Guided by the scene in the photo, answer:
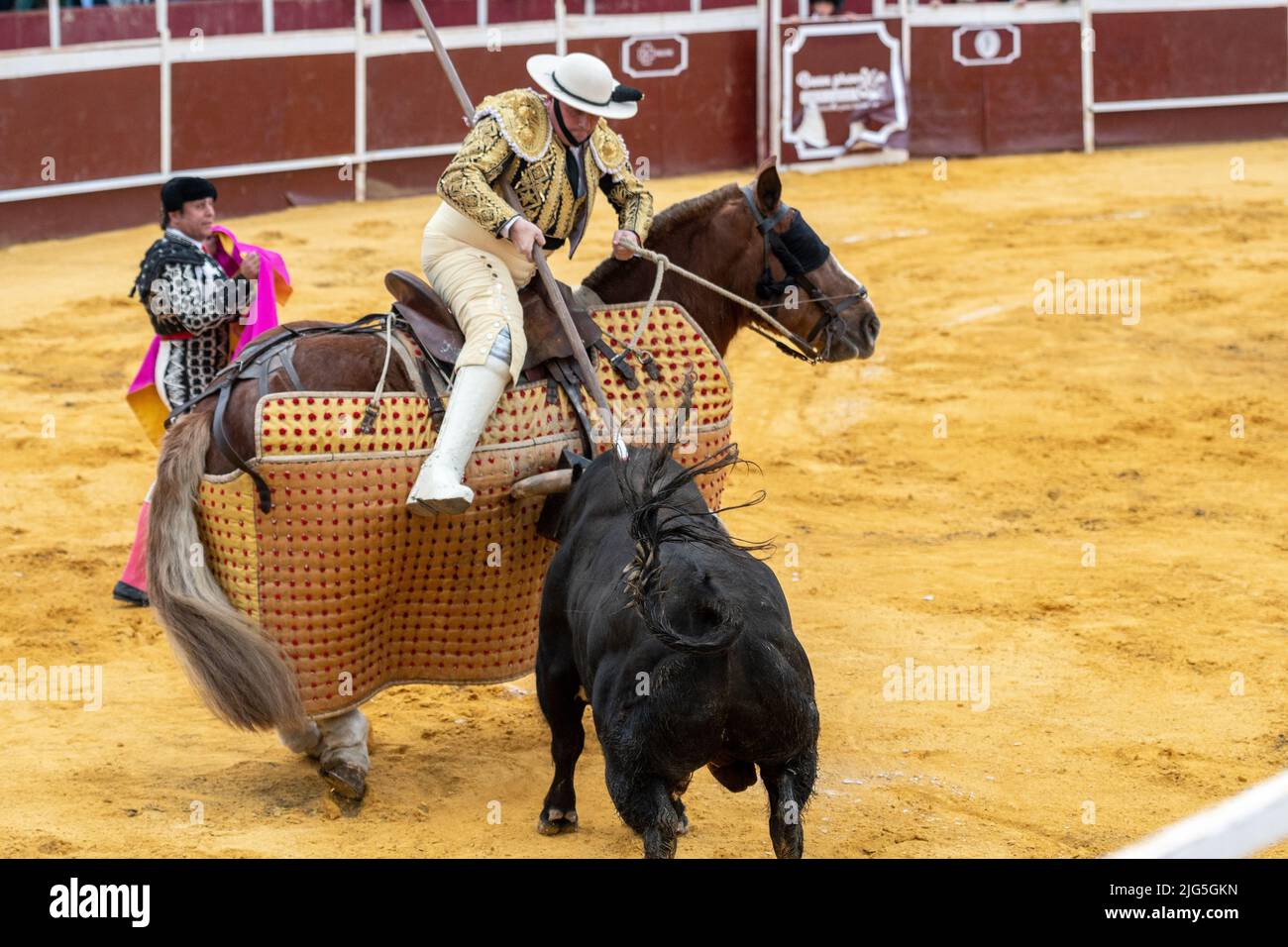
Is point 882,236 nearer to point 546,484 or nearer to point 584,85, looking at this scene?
point 584,85

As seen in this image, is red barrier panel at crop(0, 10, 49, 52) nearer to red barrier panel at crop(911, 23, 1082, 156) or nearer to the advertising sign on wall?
the advertising sign on wall

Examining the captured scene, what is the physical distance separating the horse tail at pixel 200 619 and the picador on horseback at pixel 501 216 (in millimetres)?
598

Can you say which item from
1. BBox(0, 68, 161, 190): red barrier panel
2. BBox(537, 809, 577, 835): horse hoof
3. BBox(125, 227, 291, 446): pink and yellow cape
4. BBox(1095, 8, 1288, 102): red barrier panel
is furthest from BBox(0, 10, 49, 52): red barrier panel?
BBox(1095, 8, 1288, 102): red barrier panel

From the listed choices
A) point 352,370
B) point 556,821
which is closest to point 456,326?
point 352,370

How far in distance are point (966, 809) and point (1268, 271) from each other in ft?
24.7

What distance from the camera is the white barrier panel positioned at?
1.90 meters

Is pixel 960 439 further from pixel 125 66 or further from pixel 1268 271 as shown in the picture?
pixel 125 66

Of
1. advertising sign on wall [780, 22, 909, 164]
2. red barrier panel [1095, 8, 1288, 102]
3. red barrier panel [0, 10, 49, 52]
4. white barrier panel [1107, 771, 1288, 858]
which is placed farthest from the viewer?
red barrier panel [1095, 8, 1288, 102]

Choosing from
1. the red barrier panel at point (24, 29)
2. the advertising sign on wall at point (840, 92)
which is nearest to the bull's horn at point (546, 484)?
the red barrier panel at point (24, 29)

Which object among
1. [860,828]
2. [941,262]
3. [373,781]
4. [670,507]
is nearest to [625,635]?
[670,507]

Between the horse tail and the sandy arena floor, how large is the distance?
1.22 ft

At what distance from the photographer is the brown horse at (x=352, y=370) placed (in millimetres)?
4574

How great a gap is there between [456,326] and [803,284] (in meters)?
1.26
